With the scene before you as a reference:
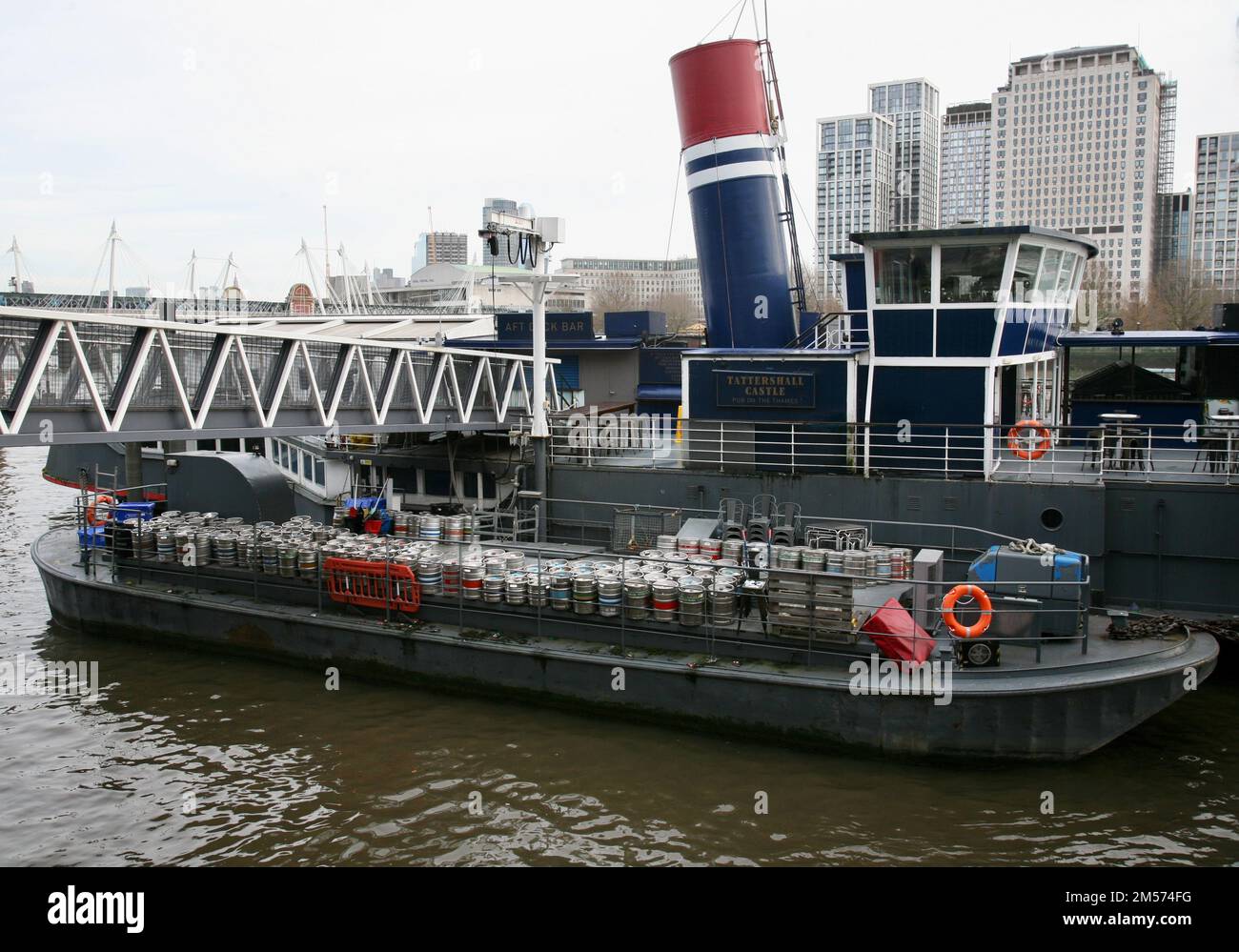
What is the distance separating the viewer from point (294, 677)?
16594mm

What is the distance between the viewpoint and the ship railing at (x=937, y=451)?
16656 millimetres

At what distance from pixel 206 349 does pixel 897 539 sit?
511 inches

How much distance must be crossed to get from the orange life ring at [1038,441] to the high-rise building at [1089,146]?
12702 cm

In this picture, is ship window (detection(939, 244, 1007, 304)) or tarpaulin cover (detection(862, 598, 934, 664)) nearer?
tarpaulin cover (detection(862, 598, 934, 664))

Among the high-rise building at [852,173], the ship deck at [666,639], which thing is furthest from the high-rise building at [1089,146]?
the ship deck at [666,639]

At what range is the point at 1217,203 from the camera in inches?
5172

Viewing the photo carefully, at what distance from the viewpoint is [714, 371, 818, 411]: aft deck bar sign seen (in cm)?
1933

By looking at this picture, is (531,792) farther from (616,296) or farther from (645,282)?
(645,282)

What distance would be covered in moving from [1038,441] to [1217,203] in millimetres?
141506

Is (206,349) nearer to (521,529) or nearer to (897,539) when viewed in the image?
(521,529)

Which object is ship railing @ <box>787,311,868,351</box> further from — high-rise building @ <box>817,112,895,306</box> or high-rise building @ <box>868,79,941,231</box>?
high-rise building @ <box>868,79,941,231</box>

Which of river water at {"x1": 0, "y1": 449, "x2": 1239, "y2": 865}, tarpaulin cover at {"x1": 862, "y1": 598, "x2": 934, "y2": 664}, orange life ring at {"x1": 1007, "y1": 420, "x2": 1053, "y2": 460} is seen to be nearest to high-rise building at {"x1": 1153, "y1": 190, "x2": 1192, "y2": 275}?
orange life ring at {"x1": 1007, "y1": 420, "x2": 1053, "y2": 460}

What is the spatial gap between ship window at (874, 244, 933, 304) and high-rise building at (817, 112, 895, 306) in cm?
9122
